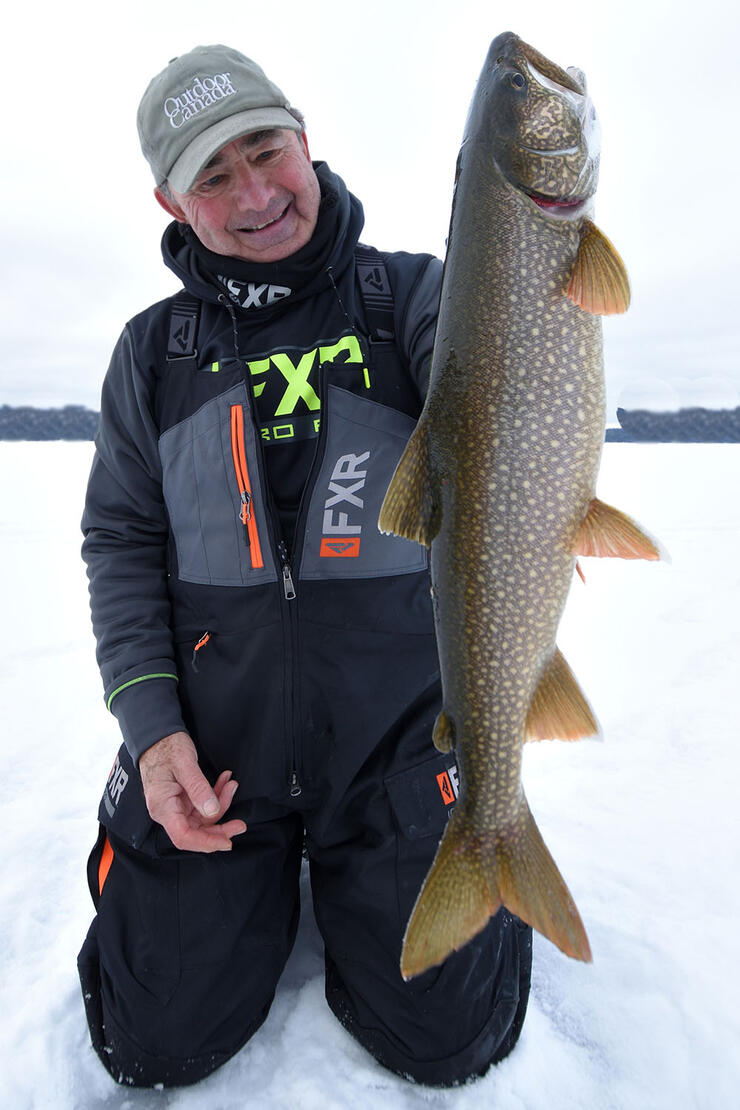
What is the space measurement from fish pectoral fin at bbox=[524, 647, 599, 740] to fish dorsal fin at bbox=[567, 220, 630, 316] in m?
0.85

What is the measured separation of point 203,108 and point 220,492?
1.24 m

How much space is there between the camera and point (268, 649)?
7.88ft

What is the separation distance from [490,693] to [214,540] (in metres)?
1.15

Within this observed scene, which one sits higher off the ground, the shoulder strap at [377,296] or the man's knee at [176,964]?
A: the shoulder strap at [377,296]

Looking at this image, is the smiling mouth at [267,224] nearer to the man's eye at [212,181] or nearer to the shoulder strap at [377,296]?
the man's eye at [212,181]

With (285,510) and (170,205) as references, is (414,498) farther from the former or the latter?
(170,205)

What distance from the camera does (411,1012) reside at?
2258mm

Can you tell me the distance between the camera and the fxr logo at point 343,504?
2338 mm

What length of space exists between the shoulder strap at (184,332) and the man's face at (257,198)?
0.25 meters

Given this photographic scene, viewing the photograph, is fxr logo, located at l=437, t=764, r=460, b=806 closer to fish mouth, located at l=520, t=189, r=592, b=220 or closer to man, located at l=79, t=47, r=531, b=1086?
man, located at l=79, t=47, r=531, b=1086

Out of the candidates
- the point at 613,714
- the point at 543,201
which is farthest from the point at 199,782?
the point at 613,714

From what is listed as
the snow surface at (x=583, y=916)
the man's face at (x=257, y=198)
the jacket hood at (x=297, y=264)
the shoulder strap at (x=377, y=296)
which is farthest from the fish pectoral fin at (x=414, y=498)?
the snow surface at (x=583, y=916)

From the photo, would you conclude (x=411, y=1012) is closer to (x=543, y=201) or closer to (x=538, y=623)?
(x=538, y=623)

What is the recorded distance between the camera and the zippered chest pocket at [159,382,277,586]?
237cm
